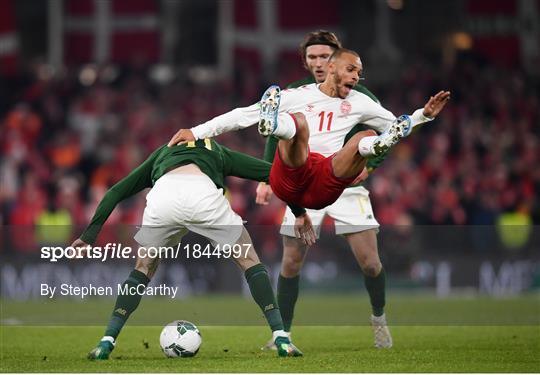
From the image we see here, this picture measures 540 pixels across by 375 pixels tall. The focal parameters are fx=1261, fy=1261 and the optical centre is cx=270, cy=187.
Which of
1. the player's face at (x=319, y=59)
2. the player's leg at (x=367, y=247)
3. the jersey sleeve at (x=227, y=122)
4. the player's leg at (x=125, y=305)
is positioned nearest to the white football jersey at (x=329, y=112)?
the player's face at (x=319, y=59)

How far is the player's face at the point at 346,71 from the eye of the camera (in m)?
9.70

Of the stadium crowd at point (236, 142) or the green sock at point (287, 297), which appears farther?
the stadium crowd at point (236, 142)

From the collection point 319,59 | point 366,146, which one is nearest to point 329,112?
point 319,59

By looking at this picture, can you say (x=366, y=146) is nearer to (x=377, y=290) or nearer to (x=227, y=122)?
(x=227, y=122)

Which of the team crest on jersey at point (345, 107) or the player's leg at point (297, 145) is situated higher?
the team crest on jersey at point (345, 107)

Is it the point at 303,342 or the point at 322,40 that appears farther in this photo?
the point at 303,342

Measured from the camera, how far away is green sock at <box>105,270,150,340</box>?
9.44 meters

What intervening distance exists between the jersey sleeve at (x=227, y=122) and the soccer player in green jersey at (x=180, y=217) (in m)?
0.10

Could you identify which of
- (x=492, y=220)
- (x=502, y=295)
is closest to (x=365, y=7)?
(x=492, y=220)

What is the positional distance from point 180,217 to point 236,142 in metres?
13.2

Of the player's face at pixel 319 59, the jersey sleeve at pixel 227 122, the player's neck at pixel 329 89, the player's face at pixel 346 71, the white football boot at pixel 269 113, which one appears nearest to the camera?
the white football boot at pixel 269 113

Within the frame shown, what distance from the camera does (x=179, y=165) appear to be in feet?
31.3

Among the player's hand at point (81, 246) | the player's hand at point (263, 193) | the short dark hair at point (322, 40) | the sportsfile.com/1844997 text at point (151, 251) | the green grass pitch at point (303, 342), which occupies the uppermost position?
the short dark hair at point (322, 40)

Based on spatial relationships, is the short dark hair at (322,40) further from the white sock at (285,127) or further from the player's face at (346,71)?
the white sock at (285,127)
